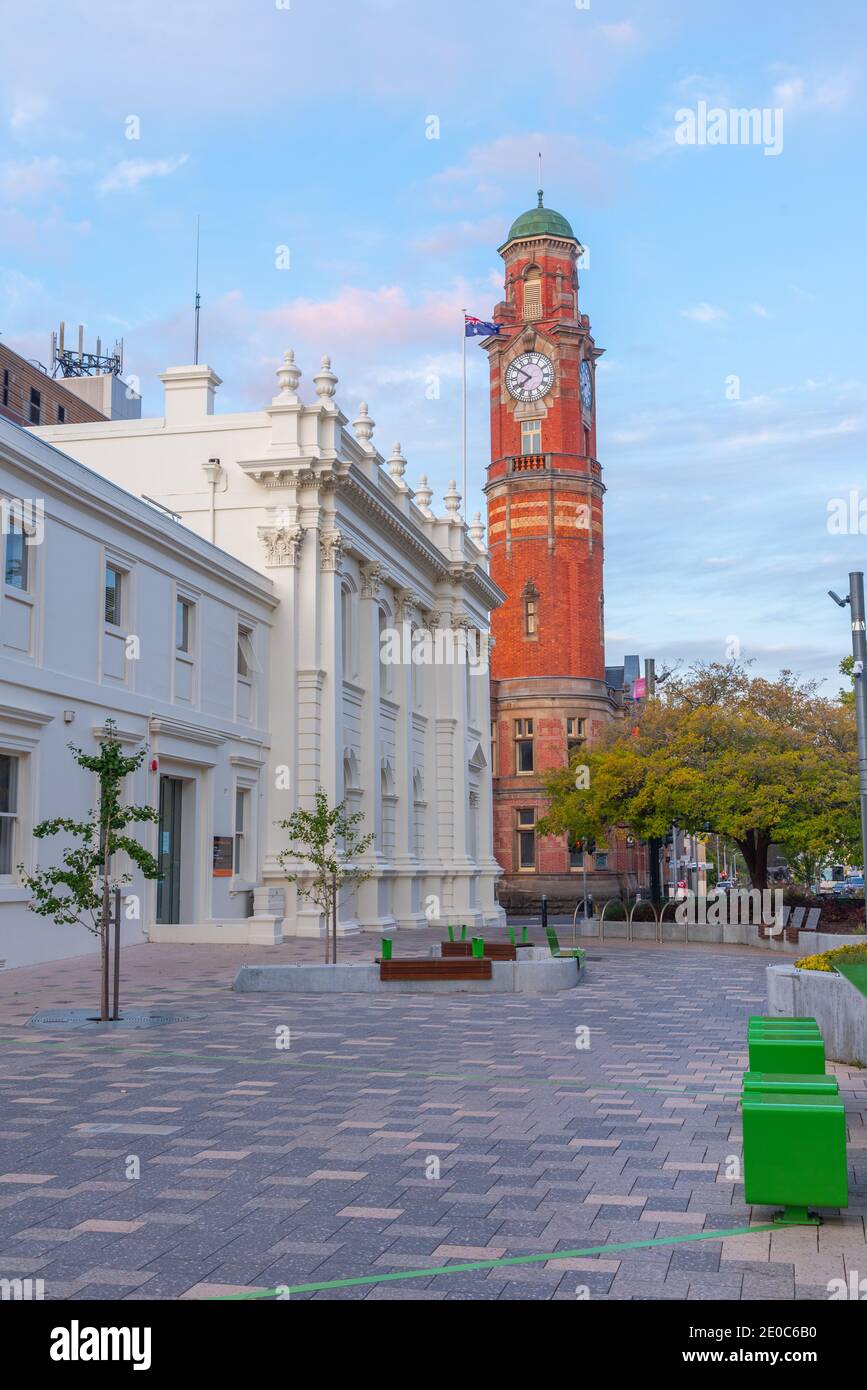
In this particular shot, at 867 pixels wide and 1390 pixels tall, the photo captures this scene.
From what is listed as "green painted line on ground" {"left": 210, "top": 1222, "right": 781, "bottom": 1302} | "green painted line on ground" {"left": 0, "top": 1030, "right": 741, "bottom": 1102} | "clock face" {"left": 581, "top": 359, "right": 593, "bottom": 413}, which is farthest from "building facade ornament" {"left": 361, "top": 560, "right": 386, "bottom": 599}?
"clock face" {"left": 581, "top": 359, "right": 593, "bottom": 413}

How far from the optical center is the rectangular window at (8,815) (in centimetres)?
2195

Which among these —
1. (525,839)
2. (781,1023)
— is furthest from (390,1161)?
(525,839)

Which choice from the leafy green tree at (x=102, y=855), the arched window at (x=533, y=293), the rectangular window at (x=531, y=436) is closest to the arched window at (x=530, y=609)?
the rectangular window at (x=531, y=436)

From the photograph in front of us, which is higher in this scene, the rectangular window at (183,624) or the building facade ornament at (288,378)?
the building facade ornament at (288,378)

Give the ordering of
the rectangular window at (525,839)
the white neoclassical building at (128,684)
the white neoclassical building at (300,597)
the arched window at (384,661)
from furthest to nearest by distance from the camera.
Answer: the rectangular window at (525,839)
the arched window at (384,661)
the white neoclassical building at (300,597)
the white neoclassical building at (128,684)

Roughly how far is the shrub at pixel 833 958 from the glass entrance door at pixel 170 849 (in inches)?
680

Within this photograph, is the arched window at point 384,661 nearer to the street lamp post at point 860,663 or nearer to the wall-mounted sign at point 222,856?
the wall-mounted sign at point 222,856

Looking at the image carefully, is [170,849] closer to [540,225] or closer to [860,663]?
[860,663]

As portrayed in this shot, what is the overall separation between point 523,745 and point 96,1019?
5600 centimetres

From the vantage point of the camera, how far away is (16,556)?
74.4 feet

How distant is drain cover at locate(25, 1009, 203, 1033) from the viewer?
1460 centimetres
